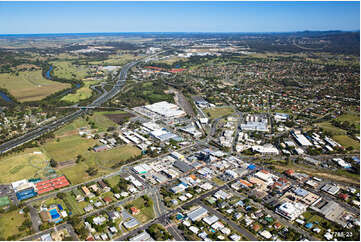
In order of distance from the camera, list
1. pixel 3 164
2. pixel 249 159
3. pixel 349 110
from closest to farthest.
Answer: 1. pixel 3 164
2. pixel 249 159
3. pixel 349 110

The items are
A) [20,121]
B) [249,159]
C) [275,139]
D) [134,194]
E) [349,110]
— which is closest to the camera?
[134,194]

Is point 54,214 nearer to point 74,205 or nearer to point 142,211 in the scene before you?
point 74,205

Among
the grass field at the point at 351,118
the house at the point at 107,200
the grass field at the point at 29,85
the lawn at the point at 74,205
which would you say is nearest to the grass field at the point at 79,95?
the grass field at the point at 29,85

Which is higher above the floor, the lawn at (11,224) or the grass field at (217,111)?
the grass field at (217,111)

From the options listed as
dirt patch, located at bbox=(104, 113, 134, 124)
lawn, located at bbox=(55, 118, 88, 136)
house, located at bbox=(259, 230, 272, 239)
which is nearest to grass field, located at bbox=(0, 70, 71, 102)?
lawn, located at bbox=(55, 118, 88, 136)

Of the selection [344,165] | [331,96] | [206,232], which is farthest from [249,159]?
[331,96]

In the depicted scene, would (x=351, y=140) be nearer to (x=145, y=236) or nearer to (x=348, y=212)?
(x=348, y=212)

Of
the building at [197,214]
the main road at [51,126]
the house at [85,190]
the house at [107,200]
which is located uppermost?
the main road at [51,126]

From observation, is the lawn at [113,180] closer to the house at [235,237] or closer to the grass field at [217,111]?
the house at [235,237]
